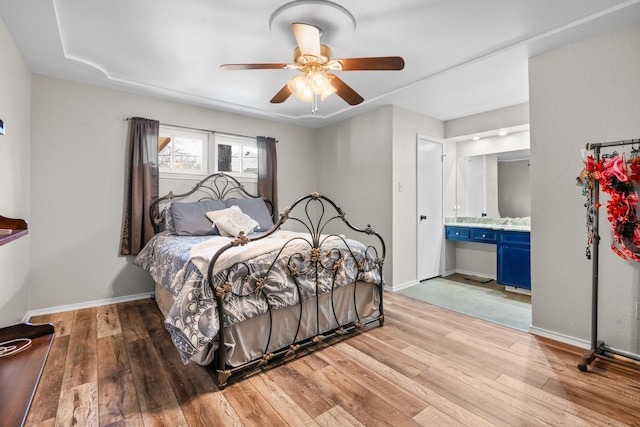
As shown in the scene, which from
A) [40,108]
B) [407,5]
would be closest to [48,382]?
[40,108]

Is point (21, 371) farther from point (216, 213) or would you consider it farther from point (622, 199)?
point (622, 199)

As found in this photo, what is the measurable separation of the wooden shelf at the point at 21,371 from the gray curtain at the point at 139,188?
2.32 metres

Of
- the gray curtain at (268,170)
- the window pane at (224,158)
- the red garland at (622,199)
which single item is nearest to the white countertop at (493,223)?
the red garland at (622,199)

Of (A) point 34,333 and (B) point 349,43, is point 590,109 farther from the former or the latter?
(A) point 34,333

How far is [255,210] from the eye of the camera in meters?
4.12

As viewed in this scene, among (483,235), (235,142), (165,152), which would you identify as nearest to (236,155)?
(235,142)

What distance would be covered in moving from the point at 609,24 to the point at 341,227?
3.58m

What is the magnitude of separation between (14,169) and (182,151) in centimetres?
175

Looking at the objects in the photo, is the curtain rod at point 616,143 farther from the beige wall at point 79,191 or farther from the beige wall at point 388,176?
the beige wall at point 79,191

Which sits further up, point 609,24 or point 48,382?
point 609,24

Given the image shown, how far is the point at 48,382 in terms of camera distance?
1974mm

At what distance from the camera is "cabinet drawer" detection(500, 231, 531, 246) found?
3.81 metres

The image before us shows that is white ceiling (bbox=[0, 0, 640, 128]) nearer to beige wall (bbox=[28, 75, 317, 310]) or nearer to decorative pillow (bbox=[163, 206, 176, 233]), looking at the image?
beige wall (bbox=[28, 75, 317, 310])

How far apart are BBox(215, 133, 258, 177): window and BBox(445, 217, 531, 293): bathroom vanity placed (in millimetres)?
3418
